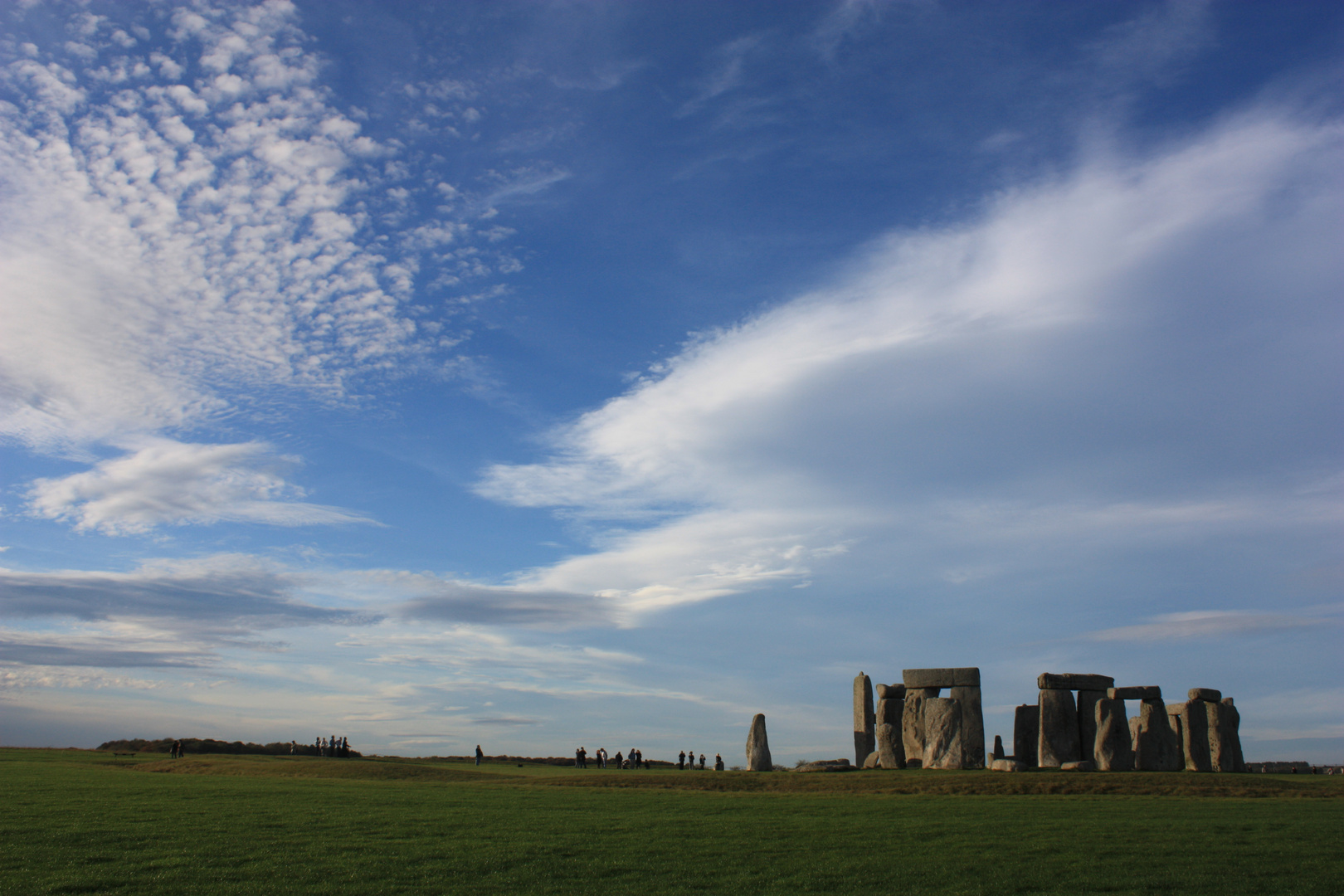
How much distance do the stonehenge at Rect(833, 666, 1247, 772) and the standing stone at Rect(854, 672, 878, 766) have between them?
2.11 m

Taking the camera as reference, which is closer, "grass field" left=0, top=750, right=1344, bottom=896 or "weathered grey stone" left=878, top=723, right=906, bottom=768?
"grass field" left=0, top=750, right=1344, bottom=896

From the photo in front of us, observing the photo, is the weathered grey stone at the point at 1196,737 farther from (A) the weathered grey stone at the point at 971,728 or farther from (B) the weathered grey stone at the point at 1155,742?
(A) the weathered grey stone at the point at 971,728

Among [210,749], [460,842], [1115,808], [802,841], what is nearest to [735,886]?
[802,841]

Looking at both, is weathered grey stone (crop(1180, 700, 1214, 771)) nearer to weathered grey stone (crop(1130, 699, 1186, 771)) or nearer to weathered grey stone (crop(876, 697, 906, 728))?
weathered grey stone (crop(1130, 699, 1186, 771))

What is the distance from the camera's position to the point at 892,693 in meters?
33.1

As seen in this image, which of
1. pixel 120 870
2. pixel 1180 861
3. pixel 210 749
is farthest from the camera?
pixel 210 749

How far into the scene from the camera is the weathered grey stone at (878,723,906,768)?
30.3m

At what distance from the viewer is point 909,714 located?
101 ft

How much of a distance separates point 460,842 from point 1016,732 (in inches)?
854

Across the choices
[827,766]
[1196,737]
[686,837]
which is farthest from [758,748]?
[686,837]

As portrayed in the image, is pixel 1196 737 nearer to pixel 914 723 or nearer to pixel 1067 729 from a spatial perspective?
pixel 1067 729

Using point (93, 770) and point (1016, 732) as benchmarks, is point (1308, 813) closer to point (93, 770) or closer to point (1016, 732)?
point (1016, 732)

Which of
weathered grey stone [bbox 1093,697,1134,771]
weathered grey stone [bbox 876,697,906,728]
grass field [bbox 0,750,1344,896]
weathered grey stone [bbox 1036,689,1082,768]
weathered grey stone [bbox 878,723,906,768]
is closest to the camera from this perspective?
grass field [bbox 0,750,1344,896]

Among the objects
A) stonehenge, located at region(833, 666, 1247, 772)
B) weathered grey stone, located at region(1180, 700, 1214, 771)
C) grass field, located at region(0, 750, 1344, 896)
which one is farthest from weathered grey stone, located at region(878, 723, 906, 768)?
weathered grey stone, located at region(1180, 700, 1214, 771)
